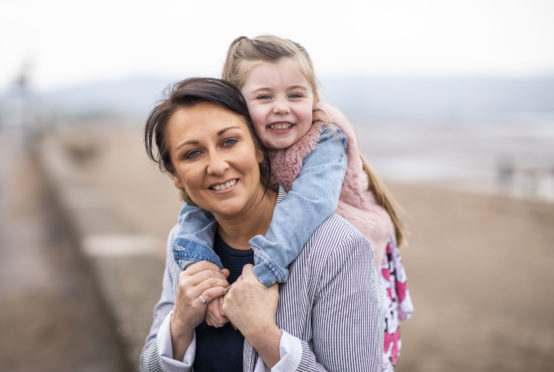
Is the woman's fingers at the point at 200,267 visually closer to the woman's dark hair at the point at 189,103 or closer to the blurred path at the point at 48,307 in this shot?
the woman's dark hair at the point at 189,103

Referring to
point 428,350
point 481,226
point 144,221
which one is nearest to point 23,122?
point 144,221

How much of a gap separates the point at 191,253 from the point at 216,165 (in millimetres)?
348

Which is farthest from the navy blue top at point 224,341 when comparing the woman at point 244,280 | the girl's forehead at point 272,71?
the girl's forehead at point 272,71

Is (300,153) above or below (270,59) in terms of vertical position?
below

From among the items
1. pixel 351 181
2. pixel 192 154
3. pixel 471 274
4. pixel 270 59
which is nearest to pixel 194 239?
pixel 192 154

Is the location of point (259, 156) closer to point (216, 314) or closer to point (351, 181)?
point (351, 181)

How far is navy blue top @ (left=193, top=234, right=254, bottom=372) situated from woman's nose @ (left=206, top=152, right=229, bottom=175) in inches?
12.6

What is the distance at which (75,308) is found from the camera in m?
4.99

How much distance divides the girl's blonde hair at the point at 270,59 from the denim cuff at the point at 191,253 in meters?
0.58

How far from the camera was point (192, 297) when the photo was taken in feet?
4.68

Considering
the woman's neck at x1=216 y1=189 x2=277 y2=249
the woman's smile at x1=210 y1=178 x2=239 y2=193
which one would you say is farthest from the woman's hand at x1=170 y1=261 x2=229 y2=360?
the woman's smile at x1=210 y1=178 x2=239 y2=193

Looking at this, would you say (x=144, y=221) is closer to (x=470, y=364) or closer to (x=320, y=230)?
(x=470, y=364)

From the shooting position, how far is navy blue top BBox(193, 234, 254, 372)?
1467 millimetres

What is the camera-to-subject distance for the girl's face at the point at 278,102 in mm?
1574
